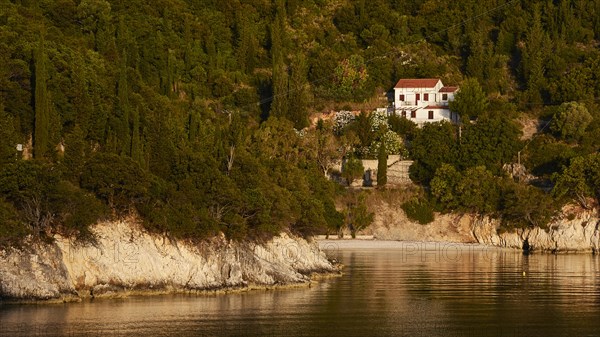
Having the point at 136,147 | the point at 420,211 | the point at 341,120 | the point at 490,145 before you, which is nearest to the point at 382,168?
the point at 420,211

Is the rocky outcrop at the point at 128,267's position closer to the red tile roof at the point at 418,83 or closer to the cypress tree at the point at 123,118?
the cypress tree at the point at 123,118

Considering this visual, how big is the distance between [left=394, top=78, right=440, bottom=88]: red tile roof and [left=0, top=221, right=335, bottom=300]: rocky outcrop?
7536 cm

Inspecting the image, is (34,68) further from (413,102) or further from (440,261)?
(413,102)

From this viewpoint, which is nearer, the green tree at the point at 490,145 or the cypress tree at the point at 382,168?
the green tree at the point at 490,145

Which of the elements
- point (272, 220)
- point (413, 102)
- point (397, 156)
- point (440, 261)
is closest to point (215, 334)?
point (272, 220)

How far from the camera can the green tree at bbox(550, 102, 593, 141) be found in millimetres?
134000

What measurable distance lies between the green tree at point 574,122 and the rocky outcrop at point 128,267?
63.9m

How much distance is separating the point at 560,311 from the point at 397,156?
72.7 metres

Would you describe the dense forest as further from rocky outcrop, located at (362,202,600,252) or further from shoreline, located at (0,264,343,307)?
shoreline, located at (0,264,343,307)

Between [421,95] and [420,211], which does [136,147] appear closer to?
[420,211]

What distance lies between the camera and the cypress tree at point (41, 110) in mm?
77438

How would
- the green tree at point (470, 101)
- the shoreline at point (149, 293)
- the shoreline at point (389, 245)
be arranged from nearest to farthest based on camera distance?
1. the shoreline at point (149, 293)
2. the shoreline at point (389, 245)
3. the green tree at point (470, 101)

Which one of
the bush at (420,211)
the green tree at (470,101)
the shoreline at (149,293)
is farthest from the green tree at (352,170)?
the shoreline at (149,293)

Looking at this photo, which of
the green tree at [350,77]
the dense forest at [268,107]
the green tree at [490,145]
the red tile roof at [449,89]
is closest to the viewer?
the dense forest at [268,107]
